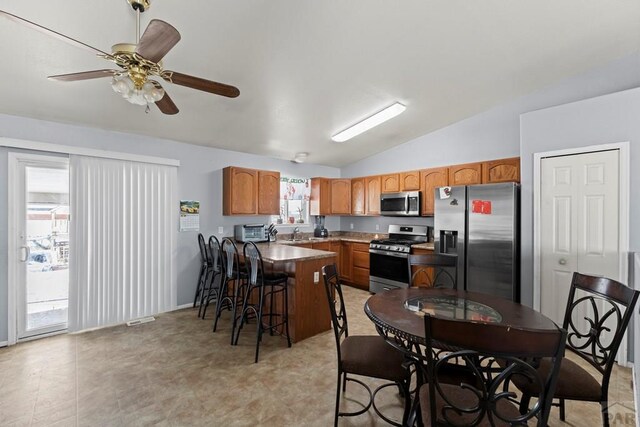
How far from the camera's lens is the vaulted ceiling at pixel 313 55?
78.2 inches

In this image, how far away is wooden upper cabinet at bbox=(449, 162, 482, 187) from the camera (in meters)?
4.11

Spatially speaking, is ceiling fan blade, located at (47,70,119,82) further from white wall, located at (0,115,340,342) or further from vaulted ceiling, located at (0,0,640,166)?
white wall, located at (0,115,340,342)

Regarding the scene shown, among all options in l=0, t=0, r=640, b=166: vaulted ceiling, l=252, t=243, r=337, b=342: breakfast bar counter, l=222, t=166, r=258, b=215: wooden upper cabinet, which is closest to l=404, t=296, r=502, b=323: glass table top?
l=252, t=243, r=337, b=342: breakfast bar counter

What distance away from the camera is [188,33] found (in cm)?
207

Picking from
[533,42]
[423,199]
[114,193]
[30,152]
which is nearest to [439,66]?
[533,42]

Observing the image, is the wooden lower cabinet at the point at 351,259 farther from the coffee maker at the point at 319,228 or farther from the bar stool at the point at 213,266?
the bar stool at the point at 213,266

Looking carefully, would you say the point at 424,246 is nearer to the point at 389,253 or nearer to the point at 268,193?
the point at 389,253

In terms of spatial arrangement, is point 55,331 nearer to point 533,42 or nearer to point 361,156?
point 361,156

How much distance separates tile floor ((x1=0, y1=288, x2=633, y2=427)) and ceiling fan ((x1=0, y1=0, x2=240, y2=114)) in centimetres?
216

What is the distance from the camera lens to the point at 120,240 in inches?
144

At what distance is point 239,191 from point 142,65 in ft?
9.52

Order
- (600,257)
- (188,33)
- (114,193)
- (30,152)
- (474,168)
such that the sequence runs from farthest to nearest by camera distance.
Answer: (474,168) → (114,193) → (30,152) → (600,257) → (188,33)

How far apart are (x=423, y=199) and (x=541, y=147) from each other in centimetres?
175

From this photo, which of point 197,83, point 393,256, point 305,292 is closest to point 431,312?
point 305,292
